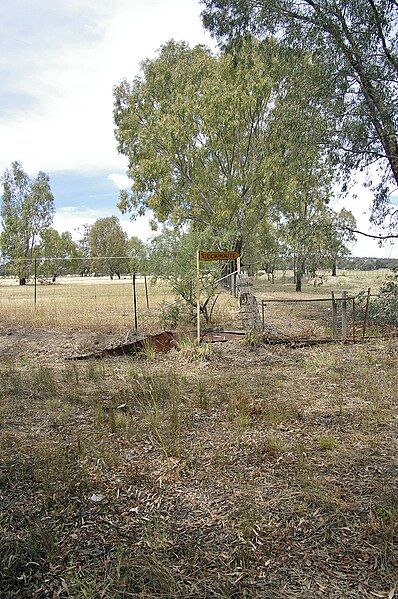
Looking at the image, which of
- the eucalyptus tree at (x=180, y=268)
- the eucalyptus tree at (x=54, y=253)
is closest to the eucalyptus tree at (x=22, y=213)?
the eucalyptus tree at (x=54, y=253)

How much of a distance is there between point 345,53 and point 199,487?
9.69 m

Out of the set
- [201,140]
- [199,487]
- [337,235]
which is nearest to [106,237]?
[201,140]

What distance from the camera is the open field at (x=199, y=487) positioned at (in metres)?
2.75

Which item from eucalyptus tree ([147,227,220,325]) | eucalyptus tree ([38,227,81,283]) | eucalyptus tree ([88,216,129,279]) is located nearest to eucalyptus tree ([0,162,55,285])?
eucalyptus tree ([38,227,81,283])

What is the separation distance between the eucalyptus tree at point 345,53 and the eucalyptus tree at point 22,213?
4373 centimetres

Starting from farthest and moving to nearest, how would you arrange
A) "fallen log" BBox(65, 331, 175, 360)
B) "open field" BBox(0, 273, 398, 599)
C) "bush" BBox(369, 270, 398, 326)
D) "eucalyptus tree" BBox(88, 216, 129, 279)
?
"eucalyptus tree" BBox(88, 216, 129, 279) → "bush" BBox(369, 270, 398, 326) → "fallen log" BBox(65, 331, 175, 360) → "open field" BBox(0, 273, 398, 599)

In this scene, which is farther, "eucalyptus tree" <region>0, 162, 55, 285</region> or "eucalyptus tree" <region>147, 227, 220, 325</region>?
"eucalyptus tree" <region>0, 162, 55, 285</region>

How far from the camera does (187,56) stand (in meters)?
23.2

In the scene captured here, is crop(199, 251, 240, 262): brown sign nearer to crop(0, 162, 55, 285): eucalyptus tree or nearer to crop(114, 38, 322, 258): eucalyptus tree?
crop(114, 38, 322, 258): eucalyptus tree

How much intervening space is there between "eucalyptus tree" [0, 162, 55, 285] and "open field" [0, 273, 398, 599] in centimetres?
4697

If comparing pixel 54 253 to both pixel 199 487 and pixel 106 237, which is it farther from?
pixel 199 487

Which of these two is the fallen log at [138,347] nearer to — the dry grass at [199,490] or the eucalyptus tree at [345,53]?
the dry grass at [199,490]

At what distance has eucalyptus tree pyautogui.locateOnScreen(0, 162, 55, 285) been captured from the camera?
5038 centimetres

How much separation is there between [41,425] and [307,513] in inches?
128
